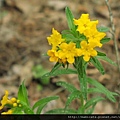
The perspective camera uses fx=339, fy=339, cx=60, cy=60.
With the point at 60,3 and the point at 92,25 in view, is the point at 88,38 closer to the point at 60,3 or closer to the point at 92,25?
the point at 92,25

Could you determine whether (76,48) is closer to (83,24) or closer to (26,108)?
(83,24)

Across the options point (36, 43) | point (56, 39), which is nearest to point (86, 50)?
point (56, 39)

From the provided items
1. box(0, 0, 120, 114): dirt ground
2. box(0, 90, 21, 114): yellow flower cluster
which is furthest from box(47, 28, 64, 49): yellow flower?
box(0, 0, 120, 114): dirt ground

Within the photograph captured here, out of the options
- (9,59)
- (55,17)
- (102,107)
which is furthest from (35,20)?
(102,107)

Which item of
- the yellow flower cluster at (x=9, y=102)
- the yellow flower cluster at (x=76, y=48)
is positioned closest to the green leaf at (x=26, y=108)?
the yellow flower cluster at (x=9, y=102)

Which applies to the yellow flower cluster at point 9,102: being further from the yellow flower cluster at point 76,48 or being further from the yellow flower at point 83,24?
the yellow flower at point 83,24

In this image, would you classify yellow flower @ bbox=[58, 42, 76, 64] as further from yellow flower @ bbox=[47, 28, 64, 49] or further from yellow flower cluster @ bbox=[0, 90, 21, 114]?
yellow flower cluster @ bbox=[0, 90, 21, 114]
